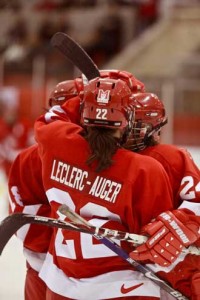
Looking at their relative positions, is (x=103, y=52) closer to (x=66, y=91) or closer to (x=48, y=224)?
(x=66, y=91)

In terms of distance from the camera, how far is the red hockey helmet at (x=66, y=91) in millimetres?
2393

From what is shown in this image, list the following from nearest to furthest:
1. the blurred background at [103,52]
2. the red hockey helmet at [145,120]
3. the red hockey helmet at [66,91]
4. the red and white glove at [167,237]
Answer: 1. the red and white glove at [167,237]
2. the red hockey helmet at [145,120]
3. the red hockey helmet at [66,91]
4. the blurred background at [103,52]

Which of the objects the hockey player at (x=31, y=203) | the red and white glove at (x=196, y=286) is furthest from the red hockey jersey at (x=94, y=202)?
the hockey player at (x=31, y=203)

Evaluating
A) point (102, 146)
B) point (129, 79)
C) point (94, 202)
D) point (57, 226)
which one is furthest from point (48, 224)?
point (129, 79)

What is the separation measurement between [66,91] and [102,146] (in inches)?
22.0

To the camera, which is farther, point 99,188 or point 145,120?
point 145,120

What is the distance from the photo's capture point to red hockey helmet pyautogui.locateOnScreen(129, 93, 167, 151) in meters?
2.06

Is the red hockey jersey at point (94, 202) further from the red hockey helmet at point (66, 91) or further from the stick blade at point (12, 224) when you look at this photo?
the red hockey helmet at point (66, 91)

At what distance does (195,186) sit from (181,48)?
7558 mm

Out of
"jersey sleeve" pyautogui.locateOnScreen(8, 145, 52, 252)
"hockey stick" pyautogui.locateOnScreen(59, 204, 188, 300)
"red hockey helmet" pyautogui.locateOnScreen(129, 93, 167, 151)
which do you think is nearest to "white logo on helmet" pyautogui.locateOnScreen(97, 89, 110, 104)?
"red hockey helmet" pyautogui.locateOnScreen(129, 93, 167, 151)

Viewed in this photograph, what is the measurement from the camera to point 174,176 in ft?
6.52

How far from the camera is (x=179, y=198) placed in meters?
1.99

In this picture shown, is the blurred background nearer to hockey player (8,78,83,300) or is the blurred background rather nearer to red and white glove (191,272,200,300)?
hockey player (8,78,83,300)

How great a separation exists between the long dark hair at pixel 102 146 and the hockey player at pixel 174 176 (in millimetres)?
143
